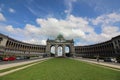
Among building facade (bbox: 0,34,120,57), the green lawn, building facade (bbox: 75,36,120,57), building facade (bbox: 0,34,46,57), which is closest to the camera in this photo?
the green lawn

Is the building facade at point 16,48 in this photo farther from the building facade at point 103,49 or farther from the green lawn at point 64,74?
the green lawn at point 64,74

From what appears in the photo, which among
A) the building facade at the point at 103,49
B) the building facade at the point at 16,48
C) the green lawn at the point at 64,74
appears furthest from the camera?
the building facade at the point at 16,48

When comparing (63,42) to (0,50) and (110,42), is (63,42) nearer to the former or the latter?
(110,42)

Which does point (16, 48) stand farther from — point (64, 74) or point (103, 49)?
point (64, 74)

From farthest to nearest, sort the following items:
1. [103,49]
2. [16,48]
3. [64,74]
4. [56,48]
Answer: [56,48], [103,49], [16,48], [64,74]

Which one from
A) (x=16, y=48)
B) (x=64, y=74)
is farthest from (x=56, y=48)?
(x=64, y=74)

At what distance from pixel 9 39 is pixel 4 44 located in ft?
26.7

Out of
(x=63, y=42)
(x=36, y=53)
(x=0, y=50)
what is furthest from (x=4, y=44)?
(x=63, y=42)

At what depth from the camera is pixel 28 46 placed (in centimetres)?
12344

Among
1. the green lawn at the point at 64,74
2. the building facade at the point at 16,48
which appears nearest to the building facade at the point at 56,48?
the building facade at the point at 16,48

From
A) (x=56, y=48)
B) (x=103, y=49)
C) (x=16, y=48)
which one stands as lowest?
(x=103, y=49)

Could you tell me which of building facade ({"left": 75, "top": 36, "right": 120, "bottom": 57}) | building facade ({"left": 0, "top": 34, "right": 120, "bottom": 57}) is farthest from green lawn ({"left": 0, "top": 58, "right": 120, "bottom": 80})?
building facade ({"left": 0, "top": 34, "right": 120, "bottom": 57})

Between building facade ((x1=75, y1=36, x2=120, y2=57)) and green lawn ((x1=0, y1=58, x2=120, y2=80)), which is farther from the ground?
building facade ((x1=75, y1=36, x2=120, y2=57))

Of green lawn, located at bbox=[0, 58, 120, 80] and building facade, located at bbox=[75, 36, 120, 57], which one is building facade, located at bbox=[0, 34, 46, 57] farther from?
green lawn, located at bbox=[0, 58, 120, 80]
